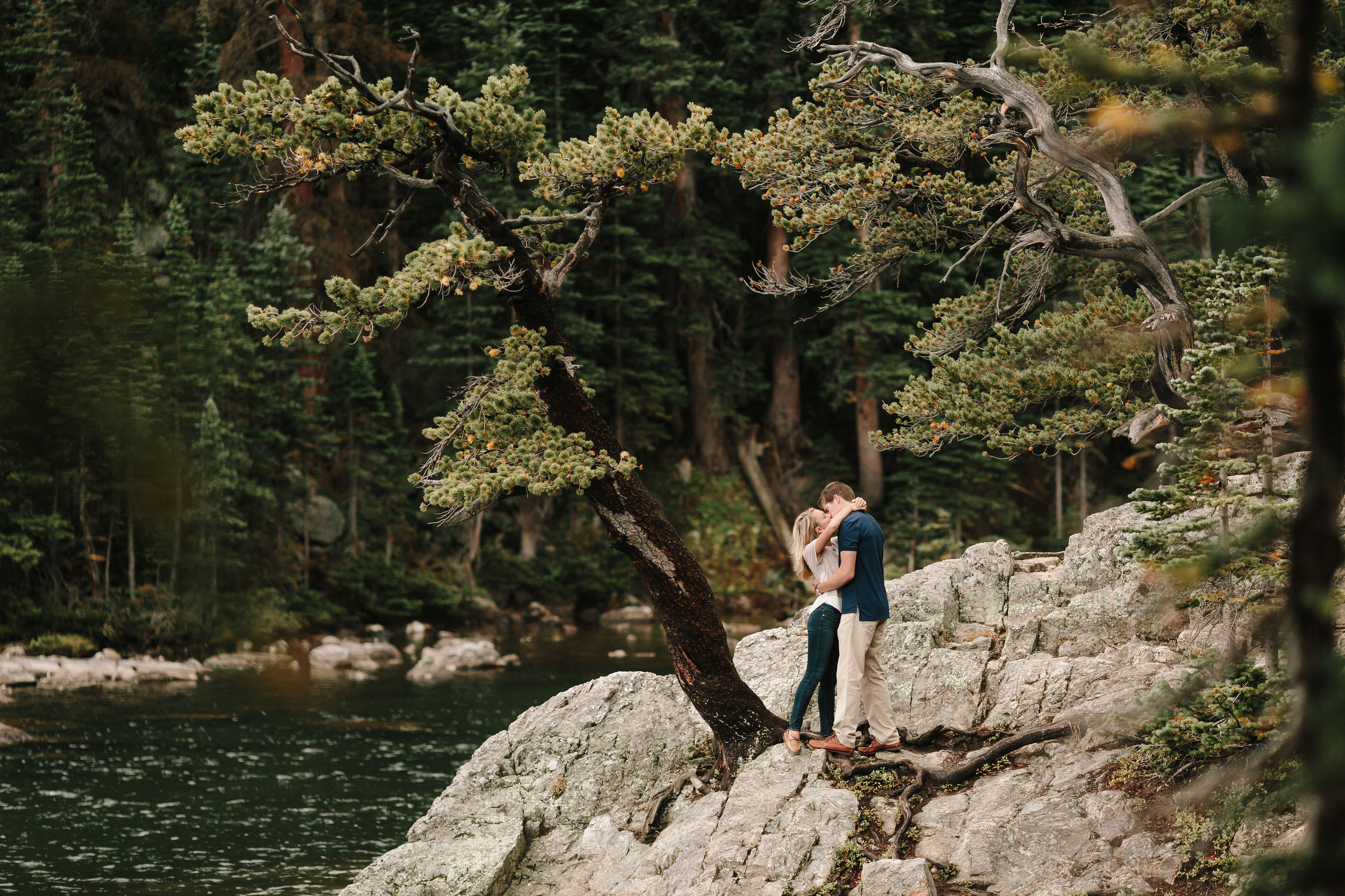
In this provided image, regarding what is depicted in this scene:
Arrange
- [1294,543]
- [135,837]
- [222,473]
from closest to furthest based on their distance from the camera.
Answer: [1294,543] < [135,837] < [222,473]

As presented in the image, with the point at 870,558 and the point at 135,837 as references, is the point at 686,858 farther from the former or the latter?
the point at 135,837

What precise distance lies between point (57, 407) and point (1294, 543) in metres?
28.6

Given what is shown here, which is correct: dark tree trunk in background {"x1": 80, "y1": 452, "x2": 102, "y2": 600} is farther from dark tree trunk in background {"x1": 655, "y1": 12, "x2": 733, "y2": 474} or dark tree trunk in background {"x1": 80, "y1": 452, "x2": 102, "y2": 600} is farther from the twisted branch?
the twisted branch

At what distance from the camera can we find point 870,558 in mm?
8758

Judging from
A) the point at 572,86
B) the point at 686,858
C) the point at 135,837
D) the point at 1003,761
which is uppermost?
the point at 572,86

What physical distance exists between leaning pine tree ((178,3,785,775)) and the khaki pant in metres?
0.71

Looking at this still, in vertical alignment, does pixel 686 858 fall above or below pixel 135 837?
above

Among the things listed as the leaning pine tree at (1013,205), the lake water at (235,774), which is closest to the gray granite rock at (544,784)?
the lake water at (235,774)

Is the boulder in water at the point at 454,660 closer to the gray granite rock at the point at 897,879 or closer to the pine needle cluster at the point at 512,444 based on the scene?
the pine needle cluster at the point at 512,444

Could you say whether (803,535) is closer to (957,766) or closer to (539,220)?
(957,766)

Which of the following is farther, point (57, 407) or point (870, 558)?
point (57, 407)

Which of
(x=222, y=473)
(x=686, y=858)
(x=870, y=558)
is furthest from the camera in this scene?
(x=222, y=473)

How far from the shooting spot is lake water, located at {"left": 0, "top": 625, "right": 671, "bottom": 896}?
11.8 m

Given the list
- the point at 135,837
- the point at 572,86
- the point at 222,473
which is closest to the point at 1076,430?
the point at 135,837
